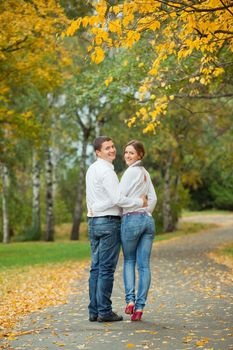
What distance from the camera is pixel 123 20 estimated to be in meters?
7.03

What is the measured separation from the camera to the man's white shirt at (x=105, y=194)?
25.0ft

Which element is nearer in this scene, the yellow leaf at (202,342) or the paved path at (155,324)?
the yellow leaf at (202,342)

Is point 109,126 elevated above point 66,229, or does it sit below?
above

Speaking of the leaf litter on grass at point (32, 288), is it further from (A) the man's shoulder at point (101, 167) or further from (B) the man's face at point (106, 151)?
(B) the man's face at point (106, 151)

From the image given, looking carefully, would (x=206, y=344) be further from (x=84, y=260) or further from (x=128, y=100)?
(x=84, y=260)

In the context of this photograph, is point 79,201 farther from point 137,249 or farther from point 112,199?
point 112,199

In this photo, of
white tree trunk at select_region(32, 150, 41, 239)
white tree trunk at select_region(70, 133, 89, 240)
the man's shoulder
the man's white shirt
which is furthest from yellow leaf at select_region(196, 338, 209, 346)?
white tree trunk at select_region(32, 150, 41, 239)

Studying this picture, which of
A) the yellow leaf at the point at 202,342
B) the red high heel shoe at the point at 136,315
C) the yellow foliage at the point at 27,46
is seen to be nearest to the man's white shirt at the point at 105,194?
the red high heel shoe at the point at 136,315

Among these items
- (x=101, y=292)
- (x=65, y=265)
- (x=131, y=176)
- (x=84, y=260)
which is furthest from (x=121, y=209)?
(x=84, y=260)

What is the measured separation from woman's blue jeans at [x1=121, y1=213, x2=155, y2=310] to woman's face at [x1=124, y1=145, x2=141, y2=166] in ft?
2.12

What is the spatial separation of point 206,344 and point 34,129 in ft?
49.1

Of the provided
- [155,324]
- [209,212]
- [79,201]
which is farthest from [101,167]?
[209,212]

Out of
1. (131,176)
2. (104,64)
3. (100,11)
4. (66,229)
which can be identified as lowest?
(66,229)

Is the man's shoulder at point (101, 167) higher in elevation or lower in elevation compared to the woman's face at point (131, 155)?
lower
